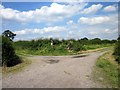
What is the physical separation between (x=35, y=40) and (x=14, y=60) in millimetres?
18745

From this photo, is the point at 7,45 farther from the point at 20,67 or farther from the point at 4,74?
the point at 4,74

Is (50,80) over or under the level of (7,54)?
under

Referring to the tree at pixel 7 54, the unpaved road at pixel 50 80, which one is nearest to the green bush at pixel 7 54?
the tree at pixel 7 54

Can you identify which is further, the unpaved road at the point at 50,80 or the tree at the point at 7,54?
the tree at the point at 7,54

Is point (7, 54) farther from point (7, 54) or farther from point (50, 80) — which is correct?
point (50, 80)

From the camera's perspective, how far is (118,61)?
18094 mm

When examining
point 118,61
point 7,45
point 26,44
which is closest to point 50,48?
point 26,44

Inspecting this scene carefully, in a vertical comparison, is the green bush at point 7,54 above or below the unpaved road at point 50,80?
above

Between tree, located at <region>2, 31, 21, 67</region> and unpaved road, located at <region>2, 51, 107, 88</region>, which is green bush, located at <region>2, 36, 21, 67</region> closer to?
tree, located at <region>2, 31, 21, 67</region>

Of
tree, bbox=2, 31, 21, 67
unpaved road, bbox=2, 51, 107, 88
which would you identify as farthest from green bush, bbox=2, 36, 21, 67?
unpaved road, bbox=2, 51, 107, 88

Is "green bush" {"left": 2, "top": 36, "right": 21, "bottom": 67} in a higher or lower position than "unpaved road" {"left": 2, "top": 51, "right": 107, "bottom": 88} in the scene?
higher

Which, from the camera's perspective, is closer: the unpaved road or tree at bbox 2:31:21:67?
the unpaved road

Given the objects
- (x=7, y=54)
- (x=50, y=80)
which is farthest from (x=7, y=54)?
(x=50, y=80)

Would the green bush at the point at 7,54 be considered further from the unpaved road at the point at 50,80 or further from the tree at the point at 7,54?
the unpaved road at the point at 50,80
